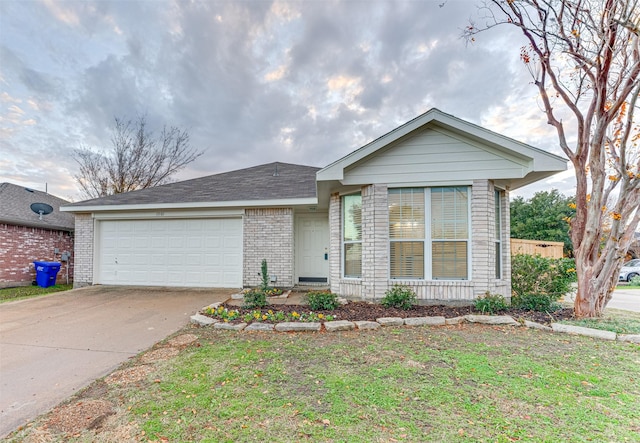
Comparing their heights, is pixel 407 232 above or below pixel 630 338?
above

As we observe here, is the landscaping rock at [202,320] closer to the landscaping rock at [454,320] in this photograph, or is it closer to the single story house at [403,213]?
the single story house at [403,213]

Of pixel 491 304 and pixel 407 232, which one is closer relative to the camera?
pixel 491 304

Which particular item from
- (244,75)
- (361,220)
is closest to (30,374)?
(361,220)

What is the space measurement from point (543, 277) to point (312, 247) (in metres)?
5.91

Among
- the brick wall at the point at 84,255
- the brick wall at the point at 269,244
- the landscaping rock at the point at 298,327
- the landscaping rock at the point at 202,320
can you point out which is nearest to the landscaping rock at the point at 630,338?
the landscaping rock at the point at 298,327

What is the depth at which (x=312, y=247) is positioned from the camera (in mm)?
9195

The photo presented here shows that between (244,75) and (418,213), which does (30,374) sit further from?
(244,75)

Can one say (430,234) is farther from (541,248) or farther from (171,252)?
(541,248)

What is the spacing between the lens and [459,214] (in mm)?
5953

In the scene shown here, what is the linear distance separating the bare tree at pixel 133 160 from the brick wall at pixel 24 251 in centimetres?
A: 762

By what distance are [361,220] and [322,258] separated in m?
3.01

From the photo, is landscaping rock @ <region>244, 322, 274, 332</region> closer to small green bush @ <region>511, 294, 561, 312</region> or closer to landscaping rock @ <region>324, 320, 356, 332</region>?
landscaping rock @ <region>324, 320, 356, 332</region>

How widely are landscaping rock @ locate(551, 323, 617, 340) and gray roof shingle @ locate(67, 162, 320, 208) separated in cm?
585

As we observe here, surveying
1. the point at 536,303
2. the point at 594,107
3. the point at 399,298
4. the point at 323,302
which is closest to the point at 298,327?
the point at 323,302
